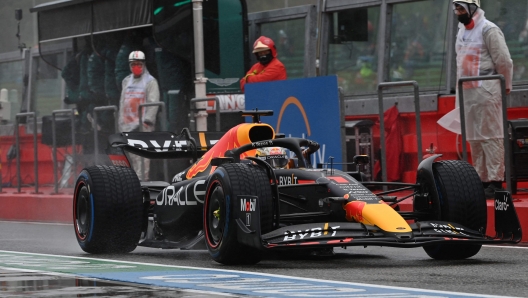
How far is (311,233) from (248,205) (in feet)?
1.68

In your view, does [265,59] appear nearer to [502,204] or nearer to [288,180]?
[288,180]

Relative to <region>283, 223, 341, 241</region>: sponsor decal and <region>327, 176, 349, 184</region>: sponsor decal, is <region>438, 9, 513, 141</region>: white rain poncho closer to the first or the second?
<region>327, 176, 349, 184</region>: sponsor decal

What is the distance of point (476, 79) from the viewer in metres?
12.3

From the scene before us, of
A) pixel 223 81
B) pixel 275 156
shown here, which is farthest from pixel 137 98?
pixel 275 156

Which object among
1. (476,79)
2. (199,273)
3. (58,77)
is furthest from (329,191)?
(58,77)

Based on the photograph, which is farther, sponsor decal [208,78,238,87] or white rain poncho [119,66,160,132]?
sponsor decal [208,78,238,87]

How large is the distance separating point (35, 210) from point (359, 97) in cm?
554

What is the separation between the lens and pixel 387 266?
9180mm

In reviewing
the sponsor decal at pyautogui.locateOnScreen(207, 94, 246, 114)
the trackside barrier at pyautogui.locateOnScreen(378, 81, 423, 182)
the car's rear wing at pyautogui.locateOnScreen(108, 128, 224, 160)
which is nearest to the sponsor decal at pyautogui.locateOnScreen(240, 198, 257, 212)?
the car's rear wing at pyautogui.locateOnScreen(108, 128, 224, 160)

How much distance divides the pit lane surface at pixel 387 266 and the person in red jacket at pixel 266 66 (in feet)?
14.5

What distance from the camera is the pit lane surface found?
25.3 feet

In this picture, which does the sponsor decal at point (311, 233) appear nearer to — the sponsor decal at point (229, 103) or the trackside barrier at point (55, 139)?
the sponsor decal at point (229, 103)

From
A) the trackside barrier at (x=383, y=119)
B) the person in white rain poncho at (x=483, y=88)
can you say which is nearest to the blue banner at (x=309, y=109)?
the trackside barrier at (x=383, y=119)

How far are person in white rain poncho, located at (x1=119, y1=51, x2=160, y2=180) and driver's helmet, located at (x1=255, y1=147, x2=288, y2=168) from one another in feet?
20.3
